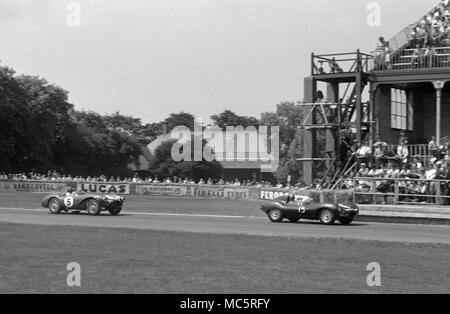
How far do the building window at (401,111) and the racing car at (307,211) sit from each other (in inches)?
449

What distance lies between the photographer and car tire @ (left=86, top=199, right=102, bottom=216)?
2856 cm

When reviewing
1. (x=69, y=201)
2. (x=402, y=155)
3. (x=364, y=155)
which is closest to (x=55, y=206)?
(x=69, y=201)

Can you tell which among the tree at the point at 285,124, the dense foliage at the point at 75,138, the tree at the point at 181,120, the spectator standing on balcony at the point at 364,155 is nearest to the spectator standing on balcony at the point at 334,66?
the spectator standing on balcony at the point at 364,155

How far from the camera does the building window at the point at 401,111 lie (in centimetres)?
3588

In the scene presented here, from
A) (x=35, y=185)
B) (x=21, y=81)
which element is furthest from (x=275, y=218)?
(x=21, y=81)

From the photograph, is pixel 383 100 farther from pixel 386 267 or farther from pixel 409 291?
pixel 409 291

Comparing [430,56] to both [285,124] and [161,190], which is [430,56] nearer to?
[161,190]

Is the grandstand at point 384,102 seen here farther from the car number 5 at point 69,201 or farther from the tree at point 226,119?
the tree at point 226,119

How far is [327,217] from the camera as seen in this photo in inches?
988

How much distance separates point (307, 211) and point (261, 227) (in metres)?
2.80

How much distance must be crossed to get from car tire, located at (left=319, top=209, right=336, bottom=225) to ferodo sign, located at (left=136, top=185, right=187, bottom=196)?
30512 millimetres

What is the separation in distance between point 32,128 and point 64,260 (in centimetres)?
7077

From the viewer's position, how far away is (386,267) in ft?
43.9
